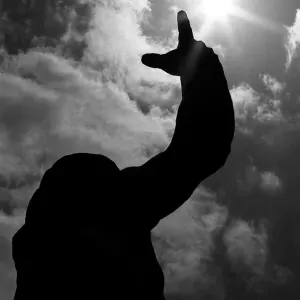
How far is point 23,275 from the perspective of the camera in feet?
13.2

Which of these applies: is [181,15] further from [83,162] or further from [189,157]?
[83,162]

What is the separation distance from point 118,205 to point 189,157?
2.88 ft

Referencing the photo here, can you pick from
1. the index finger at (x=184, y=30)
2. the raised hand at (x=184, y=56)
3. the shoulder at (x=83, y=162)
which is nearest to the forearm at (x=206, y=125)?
the raised hand at (x=184, y=56)

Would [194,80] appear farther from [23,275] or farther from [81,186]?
[23,275]

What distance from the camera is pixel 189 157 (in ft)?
14.0

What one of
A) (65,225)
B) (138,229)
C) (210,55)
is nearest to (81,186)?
(65,225)

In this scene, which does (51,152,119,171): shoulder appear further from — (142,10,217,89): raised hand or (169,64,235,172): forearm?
(142,10,217,89): raised hand

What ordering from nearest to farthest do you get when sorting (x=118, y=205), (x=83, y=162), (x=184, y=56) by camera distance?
(x=118, y=205) → (x=83, y=162) → (x=184, y=56)

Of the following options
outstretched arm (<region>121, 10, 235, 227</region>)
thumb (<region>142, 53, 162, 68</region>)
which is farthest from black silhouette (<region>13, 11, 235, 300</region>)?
thumb (<region>142, 53, 162, 68</region>)

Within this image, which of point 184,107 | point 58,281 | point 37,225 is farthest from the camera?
point 184,107

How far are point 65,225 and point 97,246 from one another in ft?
1.37

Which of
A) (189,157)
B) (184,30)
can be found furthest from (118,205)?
(184,30)

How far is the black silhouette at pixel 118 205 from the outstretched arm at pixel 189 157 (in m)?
0.01

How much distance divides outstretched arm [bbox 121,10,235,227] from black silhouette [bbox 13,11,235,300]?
0.03 feet
